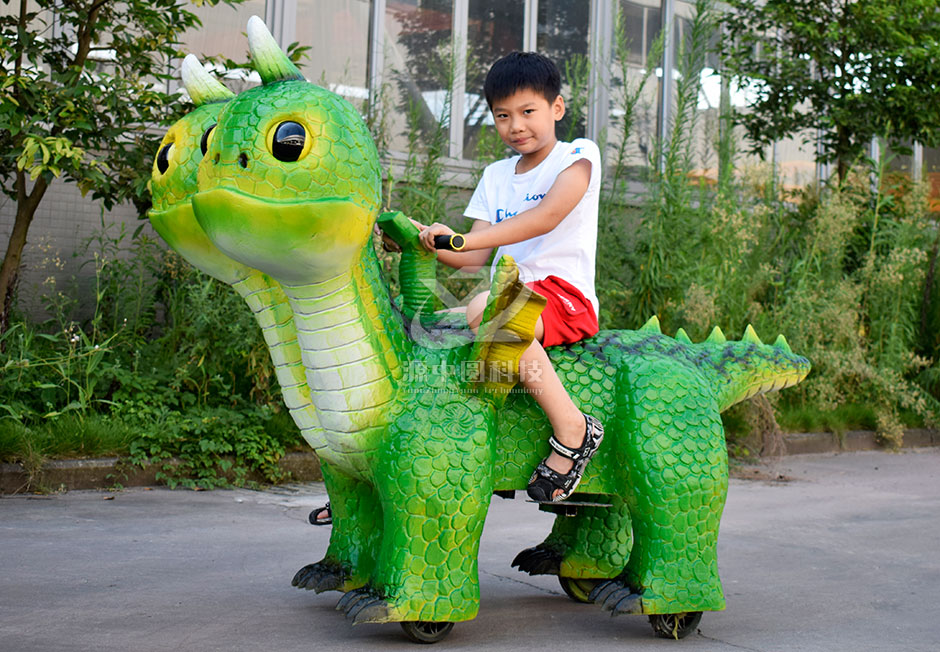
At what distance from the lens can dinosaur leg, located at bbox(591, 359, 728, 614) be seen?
8.39ft

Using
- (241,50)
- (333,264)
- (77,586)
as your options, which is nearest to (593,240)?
(333,264)

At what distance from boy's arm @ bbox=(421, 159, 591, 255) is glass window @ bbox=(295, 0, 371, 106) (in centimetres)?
478

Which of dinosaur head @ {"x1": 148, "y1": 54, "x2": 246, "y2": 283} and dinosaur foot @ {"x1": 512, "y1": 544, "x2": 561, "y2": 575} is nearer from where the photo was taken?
dinosaur head @ {"x1": 148, "y1": 54, "x2": 246, "y2": 283}

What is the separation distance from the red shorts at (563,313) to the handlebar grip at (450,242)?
31 cm

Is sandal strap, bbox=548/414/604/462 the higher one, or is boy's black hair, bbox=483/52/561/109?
boy's black hair, bbox=483/52/561/109

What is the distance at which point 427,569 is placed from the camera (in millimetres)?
2363

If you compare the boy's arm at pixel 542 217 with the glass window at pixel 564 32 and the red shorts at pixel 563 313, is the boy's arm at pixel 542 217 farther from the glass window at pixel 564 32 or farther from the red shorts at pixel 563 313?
the glass window at pixel 564 32

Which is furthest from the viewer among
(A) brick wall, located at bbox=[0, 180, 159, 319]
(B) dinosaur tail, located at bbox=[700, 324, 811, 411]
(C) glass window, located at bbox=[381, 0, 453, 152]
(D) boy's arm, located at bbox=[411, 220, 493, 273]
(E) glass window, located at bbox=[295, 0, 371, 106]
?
(C) glass window, located at bbox=[381, 0, 453, 152]

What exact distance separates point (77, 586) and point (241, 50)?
4.75 meters

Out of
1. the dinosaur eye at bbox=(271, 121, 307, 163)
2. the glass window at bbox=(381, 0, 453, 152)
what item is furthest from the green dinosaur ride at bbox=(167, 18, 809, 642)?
the glass window at bbox=(381, 0, 453, 152)

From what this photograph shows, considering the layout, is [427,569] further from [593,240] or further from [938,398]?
Answer: [938,398]

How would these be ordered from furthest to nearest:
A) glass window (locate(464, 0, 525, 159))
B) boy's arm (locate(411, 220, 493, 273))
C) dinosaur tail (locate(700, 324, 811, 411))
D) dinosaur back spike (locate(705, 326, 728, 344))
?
glass window (locate(464, 0, 525, 159))
dinosaur back spike (locate(705, 326, 728, 344))
dinosaur tail (locate(700, 324, 811, 411))
boy's arm (locate(411, 220, 493, 273))

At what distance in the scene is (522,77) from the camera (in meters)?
2.58

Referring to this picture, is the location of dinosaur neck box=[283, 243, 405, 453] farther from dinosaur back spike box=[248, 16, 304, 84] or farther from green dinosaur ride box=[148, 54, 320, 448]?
dinosaur back spike box=[248, 16, 304, 84]
